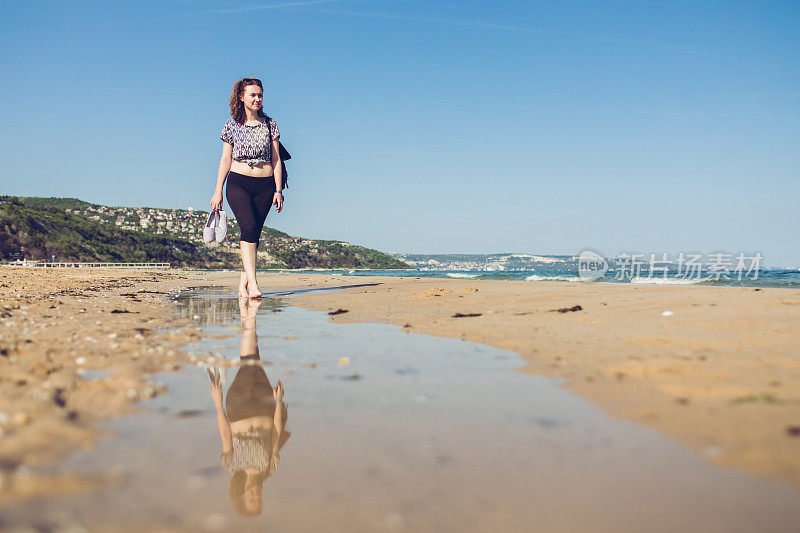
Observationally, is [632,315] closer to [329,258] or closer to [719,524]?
[719,524]

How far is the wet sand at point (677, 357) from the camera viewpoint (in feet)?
6.84

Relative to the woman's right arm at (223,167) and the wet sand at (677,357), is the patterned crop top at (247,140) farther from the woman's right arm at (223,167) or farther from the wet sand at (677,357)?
the wet sand at (677,357)

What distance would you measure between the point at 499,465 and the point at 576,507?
359 mm

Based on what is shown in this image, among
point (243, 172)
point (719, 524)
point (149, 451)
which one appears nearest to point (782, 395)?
point (719, 524)

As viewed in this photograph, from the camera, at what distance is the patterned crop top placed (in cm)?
898

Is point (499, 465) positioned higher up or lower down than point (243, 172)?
lower down

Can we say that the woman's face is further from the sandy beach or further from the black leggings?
the sandy beach

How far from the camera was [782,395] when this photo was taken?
2561 millimetres

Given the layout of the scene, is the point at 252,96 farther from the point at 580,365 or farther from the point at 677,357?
the point at 677,357

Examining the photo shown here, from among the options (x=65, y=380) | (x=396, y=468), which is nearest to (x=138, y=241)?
(x=65, y=380)

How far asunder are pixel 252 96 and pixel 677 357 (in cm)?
805

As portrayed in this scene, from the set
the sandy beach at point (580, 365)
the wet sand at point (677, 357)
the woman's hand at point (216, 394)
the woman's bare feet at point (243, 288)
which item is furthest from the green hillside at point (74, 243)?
the woman's hand at point (216, 394)

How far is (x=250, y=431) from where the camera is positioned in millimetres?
2229

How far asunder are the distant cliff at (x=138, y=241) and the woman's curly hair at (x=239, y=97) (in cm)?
7326
